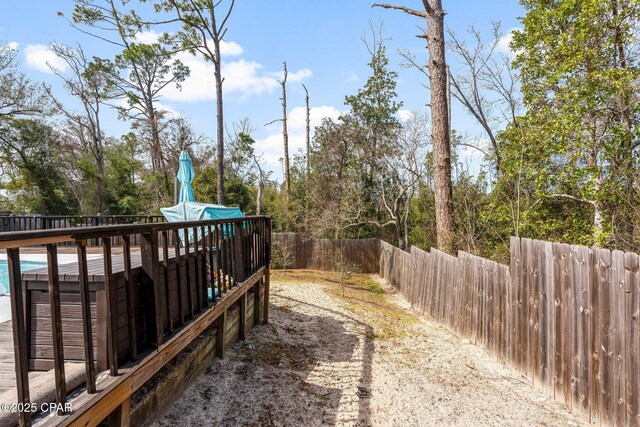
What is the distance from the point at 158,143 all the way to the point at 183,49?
21.2 ft

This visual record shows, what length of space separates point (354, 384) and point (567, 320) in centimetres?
228

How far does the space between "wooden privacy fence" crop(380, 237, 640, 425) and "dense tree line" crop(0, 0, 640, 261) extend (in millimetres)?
3000

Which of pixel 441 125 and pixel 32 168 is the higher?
pixel 32 168

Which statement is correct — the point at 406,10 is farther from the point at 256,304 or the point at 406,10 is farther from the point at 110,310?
the point at 110,310

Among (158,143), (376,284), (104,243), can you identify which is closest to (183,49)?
(158,143)

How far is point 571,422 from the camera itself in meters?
3.36

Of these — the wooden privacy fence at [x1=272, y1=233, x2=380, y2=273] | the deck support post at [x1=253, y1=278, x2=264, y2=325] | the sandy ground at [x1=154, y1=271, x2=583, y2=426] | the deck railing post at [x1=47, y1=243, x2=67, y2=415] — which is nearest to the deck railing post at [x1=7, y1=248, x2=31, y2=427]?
the deck railing post at [x1=47, y1=243, x2=67, y2=415]

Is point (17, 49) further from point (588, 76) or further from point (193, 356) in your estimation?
point (588, 76)

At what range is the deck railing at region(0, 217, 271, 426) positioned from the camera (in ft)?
4.54

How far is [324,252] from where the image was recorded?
14.5 metres

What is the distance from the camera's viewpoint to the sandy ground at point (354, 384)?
315 cm

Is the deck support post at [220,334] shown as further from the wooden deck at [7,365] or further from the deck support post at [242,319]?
the wooden deck at [7,365]

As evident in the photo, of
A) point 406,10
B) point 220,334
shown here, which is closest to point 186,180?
point 220,334

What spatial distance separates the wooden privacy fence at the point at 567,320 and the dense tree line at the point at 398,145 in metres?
3.00
